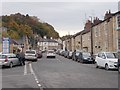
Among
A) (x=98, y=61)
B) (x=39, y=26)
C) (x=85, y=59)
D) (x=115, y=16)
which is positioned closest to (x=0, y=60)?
(x=98, y=61)

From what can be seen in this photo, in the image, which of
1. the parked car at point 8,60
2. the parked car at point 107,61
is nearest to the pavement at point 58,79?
the parked car at point 107,61

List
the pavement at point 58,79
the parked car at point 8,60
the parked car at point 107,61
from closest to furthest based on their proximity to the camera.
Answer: the pavement at point 58,79, the parked car at point 107,61, the parked car at point 8,60

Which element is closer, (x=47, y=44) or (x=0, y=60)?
(x=0, y=60)

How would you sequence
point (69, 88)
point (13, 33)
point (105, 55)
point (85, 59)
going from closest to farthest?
1. point (69, 88)
2. point (105, 55)
3. point (85, 59)
4. point (13, 33)

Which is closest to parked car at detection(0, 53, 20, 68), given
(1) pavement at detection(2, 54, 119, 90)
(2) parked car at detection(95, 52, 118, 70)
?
(1) pavement at detection(2, 54, 119, 90)

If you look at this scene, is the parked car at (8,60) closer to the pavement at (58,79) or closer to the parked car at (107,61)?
the pavement at (58,79)

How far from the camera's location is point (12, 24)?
98125mm

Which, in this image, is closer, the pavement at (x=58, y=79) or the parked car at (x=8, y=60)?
the pavement at (x=58, y=79)

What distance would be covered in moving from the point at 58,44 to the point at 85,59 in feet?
512

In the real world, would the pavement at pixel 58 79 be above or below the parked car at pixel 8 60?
below

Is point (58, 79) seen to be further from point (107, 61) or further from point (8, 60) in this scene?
point (8, 60)

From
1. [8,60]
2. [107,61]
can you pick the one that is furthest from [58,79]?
[8,60]

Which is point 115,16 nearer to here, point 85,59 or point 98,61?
point 85,59

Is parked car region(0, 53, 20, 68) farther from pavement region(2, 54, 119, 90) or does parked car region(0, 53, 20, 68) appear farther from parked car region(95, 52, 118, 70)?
parked car region(95, 52, 118, 70)
